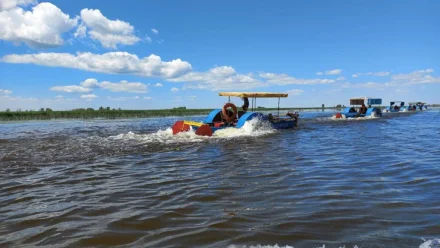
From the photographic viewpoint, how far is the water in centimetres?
376

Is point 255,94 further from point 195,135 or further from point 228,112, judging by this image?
point 195,135

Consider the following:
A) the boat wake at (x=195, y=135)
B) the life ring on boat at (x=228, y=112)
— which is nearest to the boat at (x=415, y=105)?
the boat wake at (x=195, y=135)

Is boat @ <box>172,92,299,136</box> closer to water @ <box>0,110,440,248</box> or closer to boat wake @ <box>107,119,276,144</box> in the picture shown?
boat wake @ <box>107,119,276,144</box>

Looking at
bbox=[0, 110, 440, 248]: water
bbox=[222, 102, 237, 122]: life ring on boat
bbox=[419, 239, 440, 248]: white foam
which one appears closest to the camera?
bbox=[419, 239, 440, 248]: white foam

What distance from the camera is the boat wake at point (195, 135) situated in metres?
14.9

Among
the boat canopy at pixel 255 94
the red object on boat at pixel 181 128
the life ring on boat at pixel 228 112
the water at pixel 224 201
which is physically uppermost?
the boat canopy at pixel 255 94

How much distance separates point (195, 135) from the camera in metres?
15.9

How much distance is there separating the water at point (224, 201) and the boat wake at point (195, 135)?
504 cm

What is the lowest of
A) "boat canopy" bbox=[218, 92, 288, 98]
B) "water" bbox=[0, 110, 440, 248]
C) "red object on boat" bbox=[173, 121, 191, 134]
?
"water" bbox=[0, 110, 440, 248]

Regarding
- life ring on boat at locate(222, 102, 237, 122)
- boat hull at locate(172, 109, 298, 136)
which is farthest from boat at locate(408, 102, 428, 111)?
life ring on boat at locate(222, 102, 237, 122)

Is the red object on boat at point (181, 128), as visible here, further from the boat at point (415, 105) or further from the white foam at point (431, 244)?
the boat at point (415, 105)

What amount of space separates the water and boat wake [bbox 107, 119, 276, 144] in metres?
5.04

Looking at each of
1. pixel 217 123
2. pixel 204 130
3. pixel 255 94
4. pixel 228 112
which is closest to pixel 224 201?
pixel 204 130

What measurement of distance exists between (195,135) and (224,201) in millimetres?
10750
